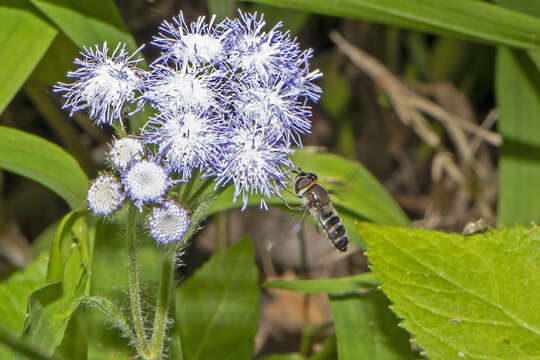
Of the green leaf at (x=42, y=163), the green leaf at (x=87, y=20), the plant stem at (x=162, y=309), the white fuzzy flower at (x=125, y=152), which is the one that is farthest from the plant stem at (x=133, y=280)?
the green leaf at (x=87, y=20)

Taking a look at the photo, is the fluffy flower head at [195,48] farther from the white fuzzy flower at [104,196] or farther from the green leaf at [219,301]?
the green leaf at [219,301]

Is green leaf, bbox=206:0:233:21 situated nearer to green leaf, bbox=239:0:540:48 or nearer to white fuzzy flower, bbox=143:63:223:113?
green leaf, bbox=239:0:540:48

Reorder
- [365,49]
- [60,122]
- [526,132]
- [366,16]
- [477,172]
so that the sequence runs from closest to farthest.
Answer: [366,16], [60,122], [526,132], [477,172], [365,49]

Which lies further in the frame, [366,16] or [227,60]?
[366,16]

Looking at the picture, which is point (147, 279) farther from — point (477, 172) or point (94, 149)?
point (477, 172)

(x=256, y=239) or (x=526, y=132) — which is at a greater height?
(x=526, y=132)

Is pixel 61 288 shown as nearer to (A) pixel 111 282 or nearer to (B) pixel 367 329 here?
(A) pixel 111 282

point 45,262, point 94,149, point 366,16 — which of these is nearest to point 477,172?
point 366,16

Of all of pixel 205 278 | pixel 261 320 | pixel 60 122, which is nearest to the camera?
pixel 205 278
